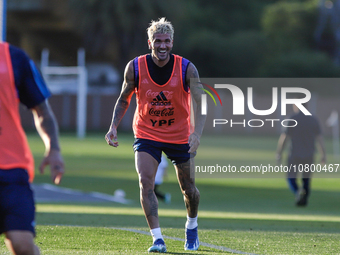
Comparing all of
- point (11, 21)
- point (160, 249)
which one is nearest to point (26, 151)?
point (160, 249)

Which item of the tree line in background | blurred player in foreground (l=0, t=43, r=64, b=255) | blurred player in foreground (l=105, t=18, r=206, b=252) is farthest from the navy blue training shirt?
the tree line in background

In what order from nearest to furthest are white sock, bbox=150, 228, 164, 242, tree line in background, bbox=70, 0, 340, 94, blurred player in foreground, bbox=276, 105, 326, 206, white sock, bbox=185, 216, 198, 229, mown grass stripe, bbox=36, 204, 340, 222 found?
white sock, bbox=150, 228, 164, 242 < white sock, bbox=185, 216, 198, 229 < mown grass stripe, bbox=36, 204, 340, 222 < blurred player in foreground, bbox=276, 105, 326, 206 < tree line in background, bbox=70, 0, 340, 94

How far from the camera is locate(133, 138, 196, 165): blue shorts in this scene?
699cm

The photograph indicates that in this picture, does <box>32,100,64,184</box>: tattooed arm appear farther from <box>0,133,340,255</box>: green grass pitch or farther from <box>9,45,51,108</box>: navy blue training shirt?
<box>0,133,340,255</box>: green grass pitch

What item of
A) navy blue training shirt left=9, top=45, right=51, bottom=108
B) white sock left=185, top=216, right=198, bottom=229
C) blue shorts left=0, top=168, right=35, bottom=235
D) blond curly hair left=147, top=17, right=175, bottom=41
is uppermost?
blond curly hair left=147, top=17, right=175, bottom=41

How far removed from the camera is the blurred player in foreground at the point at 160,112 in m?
6.89

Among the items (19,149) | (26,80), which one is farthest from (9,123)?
(26,80)

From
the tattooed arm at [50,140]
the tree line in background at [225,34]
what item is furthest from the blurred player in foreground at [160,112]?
the tree line in background at [225,34]

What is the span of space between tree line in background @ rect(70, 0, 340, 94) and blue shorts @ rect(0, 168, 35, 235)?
171 feet

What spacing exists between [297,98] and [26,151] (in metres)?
10.9

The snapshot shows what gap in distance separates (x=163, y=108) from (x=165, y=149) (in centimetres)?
42

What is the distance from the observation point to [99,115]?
56.5m

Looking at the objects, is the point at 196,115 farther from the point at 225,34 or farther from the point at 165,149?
the point at 225,34

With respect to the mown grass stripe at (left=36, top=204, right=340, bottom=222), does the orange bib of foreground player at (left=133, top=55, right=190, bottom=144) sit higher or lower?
higher
